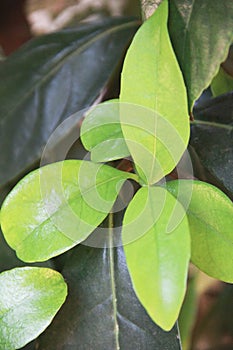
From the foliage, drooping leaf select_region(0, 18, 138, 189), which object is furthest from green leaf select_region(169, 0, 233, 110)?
drooping leaf select_region(0, 18, 138, 189)

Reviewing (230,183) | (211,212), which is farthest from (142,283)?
(230,183)

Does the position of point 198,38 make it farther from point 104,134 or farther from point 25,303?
point 25,303

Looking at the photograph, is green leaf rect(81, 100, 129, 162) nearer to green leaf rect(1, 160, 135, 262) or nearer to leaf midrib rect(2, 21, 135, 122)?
green leaf rect(1, 160, 135, 262)

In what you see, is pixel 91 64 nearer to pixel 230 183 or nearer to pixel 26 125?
pixel 26 125

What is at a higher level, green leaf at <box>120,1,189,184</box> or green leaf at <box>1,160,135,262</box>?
green leaf at <box>120,1,189,184</box>

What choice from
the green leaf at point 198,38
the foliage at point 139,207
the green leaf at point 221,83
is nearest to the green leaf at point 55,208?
the foliage at point 139,207

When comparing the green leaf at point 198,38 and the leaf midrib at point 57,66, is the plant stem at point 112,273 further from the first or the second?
the leaf midrib at point 57,66
